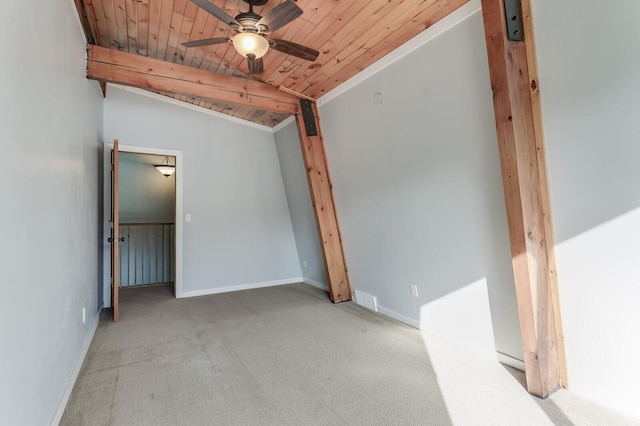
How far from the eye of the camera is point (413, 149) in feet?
9.09

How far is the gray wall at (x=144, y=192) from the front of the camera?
6.69 metres

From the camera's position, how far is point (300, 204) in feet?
16.3

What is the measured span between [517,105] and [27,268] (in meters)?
2.70

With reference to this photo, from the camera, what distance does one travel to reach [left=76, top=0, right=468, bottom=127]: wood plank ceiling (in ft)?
7.64

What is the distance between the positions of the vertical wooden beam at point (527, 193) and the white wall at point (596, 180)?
0.18ft

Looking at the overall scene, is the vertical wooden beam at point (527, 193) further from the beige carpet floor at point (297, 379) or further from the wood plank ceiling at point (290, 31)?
the wood plank ceiling at point (290, 31)

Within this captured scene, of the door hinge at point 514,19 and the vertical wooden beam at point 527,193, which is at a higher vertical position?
the door hinge at point 514,19

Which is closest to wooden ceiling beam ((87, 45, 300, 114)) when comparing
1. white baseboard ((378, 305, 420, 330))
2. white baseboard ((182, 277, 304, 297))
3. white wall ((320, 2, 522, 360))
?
white wall ((320, 2, 522, 360))

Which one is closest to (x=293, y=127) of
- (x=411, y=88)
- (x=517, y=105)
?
(x=411, y=88)

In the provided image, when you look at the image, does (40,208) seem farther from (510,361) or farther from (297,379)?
(510,361)

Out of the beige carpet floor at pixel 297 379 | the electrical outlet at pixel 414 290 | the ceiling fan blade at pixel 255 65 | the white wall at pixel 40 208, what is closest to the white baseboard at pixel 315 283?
the beige carpet floor at pixel 297 379

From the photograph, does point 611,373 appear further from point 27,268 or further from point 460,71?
point 27,268

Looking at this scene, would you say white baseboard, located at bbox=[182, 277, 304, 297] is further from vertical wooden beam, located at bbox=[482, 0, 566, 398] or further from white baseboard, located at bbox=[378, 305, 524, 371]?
vertical wooden beam, located at bbox=[482, 0, 566, 398]

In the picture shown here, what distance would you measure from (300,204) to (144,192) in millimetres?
4142
